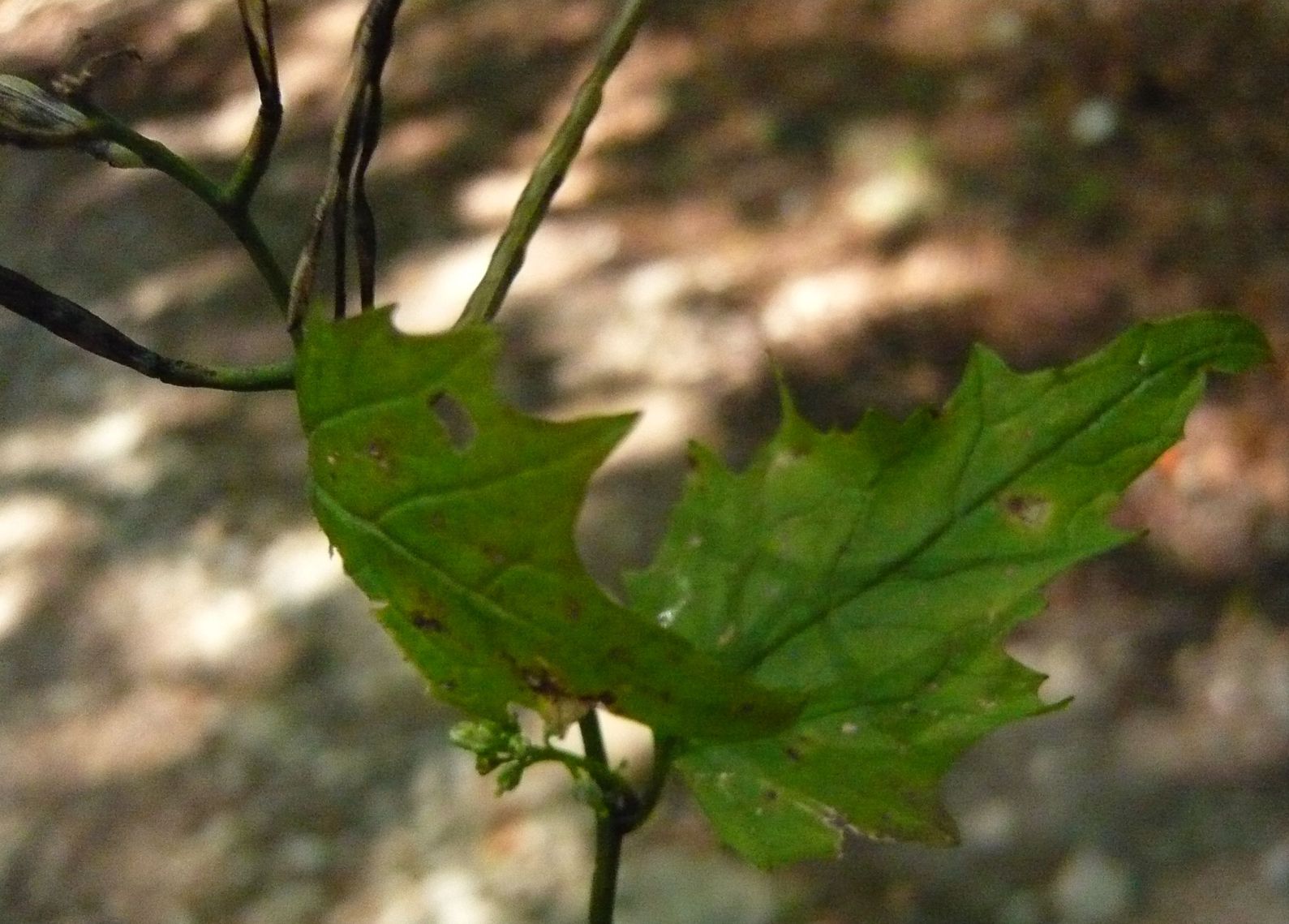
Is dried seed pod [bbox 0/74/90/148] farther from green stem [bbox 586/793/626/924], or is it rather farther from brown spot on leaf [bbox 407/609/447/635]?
green stem [bbox 586/793/626/924]

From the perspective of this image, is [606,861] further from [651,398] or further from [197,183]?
[651,398]

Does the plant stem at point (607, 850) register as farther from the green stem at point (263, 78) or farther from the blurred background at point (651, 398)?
the blurred background at point (651, 398)

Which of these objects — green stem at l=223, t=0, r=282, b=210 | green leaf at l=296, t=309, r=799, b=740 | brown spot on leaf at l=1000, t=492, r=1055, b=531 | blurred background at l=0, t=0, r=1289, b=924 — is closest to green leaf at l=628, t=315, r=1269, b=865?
brown spot on leaf at l=1000, t=492, r=1055, b=531

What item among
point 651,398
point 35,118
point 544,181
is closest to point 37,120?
point 35,118

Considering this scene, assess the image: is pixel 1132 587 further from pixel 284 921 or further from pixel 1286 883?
pixel 284 921

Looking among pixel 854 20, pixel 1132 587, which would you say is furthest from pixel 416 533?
pixel 854 20

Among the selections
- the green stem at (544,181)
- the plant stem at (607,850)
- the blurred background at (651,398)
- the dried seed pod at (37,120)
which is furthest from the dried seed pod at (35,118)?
the blurred background at (651,398)
